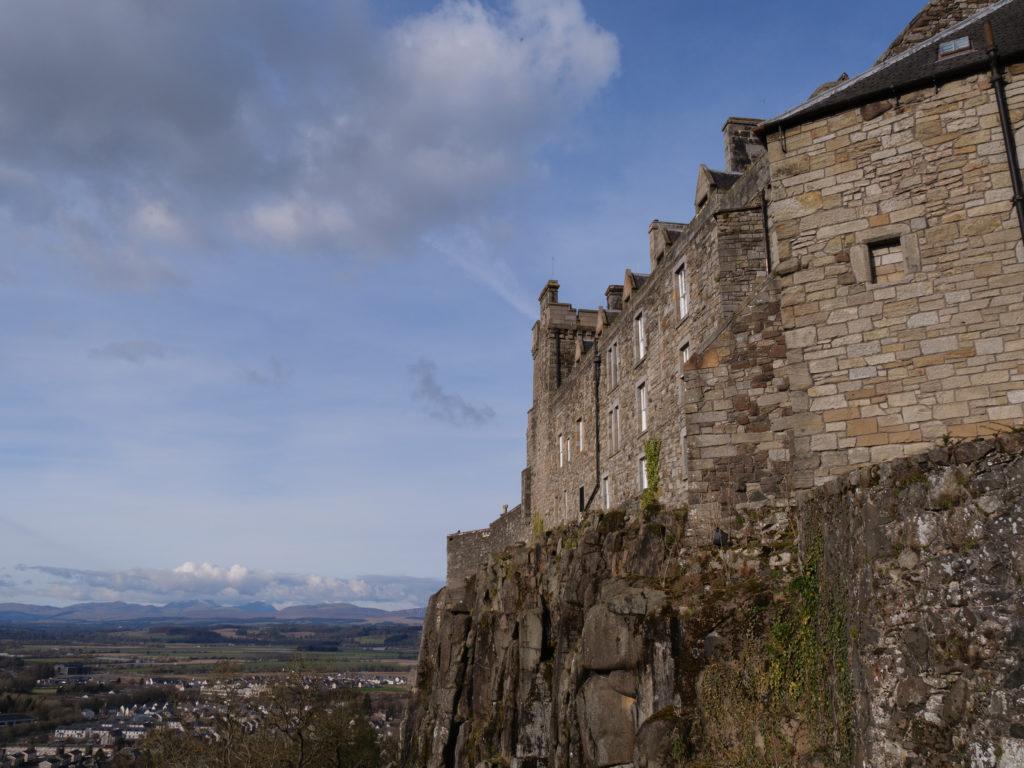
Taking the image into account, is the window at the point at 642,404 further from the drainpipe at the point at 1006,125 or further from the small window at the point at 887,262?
the drainpipe at the point at 1006,125

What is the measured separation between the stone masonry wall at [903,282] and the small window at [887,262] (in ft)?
0.18

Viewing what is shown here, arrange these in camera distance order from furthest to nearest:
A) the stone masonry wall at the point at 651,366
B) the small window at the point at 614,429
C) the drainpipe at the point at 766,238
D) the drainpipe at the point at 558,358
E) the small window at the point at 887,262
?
the drainpipe at the point at 558,358, the small window at the point at 614,429, the stone masonry wall at the point at 651,366, the drainpipe at the point at 766,238, the small window at the point at 887,262

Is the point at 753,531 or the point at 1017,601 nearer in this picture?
the point at 1017,601

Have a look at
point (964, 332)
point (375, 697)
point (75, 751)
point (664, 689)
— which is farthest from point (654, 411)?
point (375, 697)

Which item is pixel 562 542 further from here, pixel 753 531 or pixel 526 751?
pixel 753 531

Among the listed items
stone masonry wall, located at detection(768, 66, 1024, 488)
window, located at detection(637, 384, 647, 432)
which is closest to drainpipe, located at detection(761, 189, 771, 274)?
stone masonry wall, located at detection(768, 66, 1024, 488)

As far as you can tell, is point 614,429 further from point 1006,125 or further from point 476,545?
point 476,545

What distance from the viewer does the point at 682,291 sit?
20219mm

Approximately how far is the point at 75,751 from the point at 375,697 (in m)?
40.7

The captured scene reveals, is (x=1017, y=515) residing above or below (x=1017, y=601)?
above

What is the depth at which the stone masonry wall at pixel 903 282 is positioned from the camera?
10.4 metres

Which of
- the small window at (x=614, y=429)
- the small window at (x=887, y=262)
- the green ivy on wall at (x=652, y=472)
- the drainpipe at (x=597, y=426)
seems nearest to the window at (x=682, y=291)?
the green ivy on wall at (x=652, y=472)

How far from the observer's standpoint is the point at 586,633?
49.5 feet

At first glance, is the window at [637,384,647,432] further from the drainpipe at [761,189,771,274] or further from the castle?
the castle
